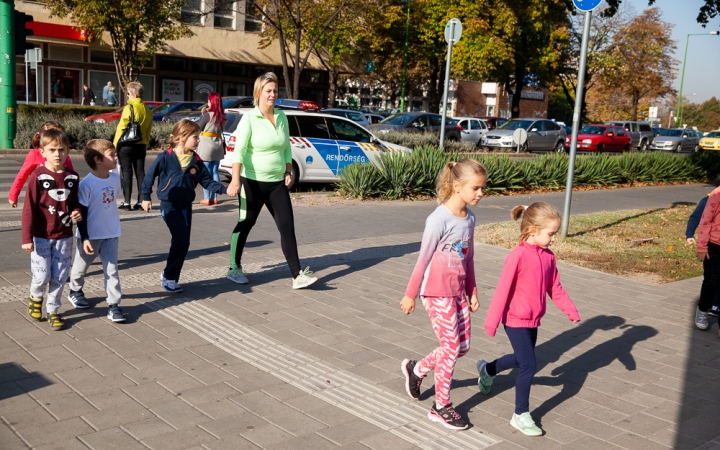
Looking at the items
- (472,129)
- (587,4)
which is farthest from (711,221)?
(472,129)

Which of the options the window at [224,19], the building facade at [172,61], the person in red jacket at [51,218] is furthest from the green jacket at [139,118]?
the window at [224,19]

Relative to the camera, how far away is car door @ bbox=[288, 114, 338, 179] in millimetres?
13992

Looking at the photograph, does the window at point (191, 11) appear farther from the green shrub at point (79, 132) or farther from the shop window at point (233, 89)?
the green shrub at point (79, 132)

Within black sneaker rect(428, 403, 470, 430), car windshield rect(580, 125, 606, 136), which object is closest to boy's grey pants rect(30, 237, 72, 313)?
black sneaker rect(428, 403, 470, 430)

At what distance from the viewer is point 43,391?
4.29 metres

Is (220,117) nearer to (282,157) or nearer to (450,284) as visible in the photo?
(282,157)

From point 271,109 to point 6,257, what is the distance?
3109 mm

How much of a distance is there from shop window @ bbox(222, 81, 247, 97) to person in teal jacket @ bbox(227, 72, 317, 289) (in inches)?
1422

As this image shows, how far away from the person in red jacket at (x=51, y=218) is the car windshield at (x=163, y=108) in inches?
820

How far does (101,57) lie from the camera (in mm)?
→ 36406

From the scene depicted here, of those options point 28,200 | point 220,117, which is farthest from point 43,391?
point 220,117

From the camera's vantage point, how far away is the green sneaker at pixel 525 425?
13.6 feet

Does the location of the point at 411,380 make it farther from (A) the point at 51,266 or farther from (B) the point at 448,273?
(A) the point at 51,266

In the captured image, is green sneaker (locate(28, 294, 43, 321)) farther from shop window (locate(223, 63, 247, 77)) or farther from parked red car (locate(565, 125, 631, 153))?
shop window (locate(223, 63, 247, 77))
